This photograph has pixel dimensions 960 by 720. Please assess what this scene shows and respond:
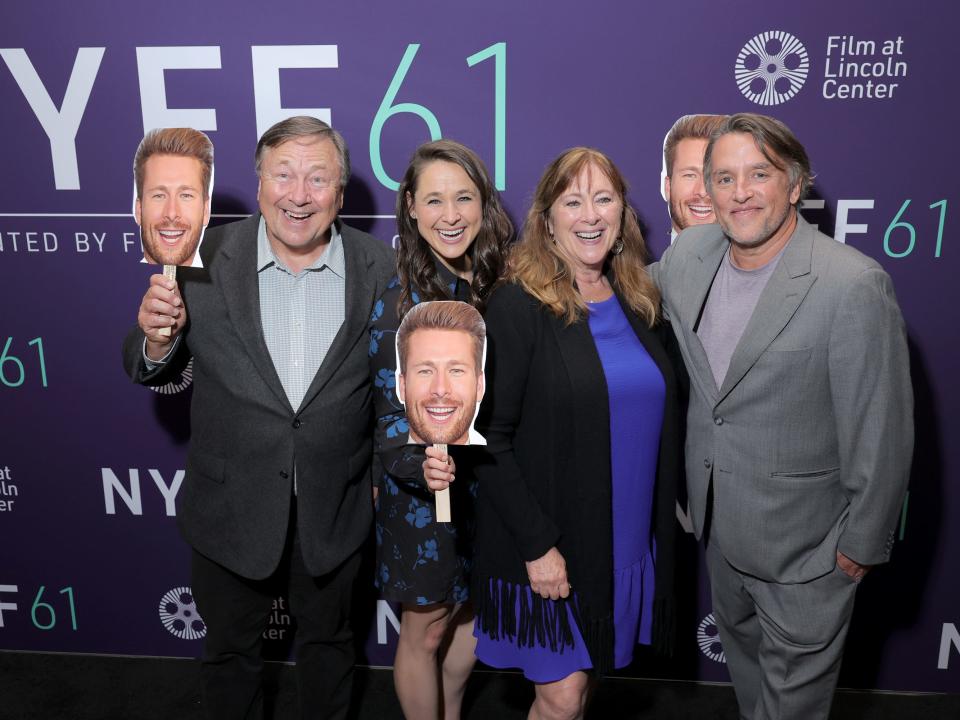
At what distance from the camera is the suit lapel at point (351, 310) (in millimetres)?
2092

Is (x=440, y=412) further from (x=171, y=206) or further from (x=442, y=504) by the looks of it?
(x=171, y=206)

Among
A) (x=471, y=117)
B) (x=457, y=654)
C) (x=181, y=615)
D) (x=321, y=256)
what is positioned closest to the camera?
(x=321, y=256)

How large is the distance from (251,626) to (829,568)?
153cm

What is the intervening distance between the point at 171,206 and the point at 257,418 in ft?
1.82

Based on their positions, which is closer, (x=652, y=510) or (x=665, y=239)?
(x=652, y=510)

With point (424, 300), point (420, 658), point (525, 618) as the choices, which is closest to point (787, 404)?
point (525, 618)

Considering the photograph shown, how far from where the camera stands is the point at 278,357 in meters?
2.12

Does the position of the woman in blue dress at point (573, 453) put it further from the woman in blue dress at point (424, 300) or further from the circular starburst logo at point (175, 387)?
the circular starburst logo at point (175, 387)

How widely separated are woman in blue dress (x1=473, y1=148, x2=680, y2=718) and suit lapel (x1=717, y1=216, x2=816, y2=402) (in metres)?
Answer: 0.17

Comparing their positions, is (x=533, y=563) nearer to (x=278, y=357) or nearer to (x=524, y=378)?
(x=524, y=378)

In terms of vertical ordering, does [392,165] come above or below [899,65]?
below

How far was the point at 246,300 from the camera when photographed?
2098 millimetres

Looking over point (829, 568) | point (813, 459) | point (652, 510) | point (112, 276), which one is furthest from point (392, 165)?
point (829, 568)

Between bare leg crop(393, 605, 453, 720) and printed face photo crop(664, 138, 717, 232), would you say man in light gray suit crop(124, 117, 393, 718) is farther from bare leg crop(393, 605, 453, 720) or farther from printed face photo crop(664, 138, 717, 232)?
A: printed face photo crop(664, 138, 717, 232)
